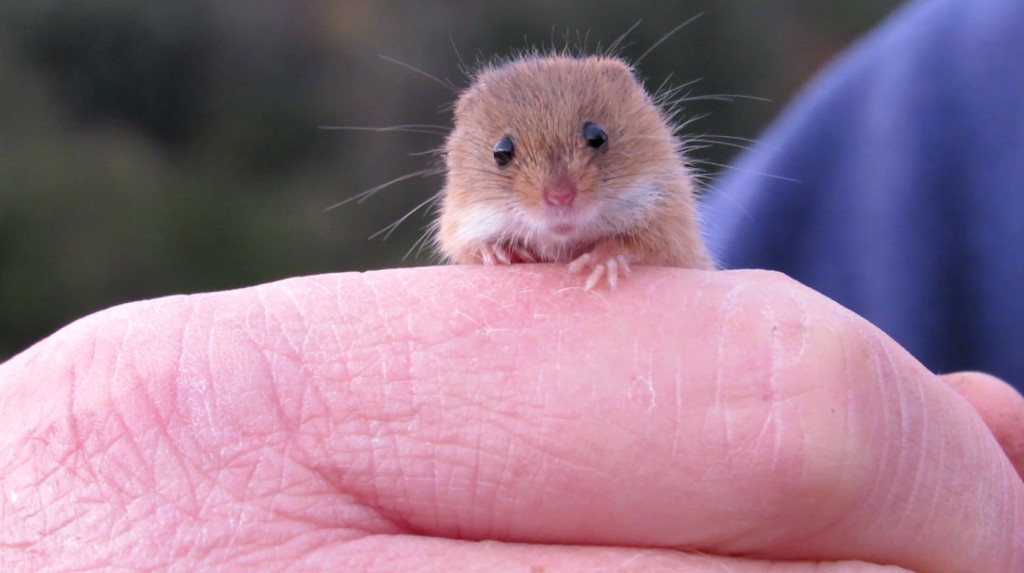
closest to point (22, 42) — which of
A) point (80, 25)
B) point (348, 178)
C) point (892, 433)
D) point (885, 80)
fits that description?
point (80, 25)

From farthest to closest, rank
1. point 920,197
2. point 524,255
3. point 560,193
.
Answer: point 920,197
point 524,255
point 560,193

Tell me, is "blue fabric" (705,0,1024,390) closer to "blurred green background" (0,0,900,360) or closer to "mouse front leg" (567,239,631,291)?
"mouse front leg" (567,239,631,291)

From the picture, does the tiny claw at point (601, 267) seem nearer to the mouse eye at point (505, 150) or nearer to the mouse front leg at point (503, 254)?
the mouse front leg at point (503, 254)

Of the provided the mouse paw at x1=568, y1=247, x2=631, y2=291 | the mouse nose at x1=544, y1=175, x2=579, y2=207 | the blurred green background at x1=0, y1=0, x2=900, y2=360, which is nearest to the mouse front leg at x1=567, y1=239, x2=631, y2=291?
the mouse paw at x1=568, y1=247, x2=631, y2=291

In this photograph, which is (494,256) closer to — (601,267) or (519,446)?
(601,267)


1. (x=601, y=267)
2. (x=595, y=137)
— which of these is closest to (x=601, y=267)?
(x=601, y=267)

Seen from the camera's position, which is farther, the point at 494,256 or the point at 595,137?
the point at 595,137

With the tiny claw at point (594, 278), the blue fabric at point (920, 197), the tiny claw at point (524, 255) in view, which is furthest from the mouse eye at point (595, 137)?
the blue fabric at point (920, 197)
